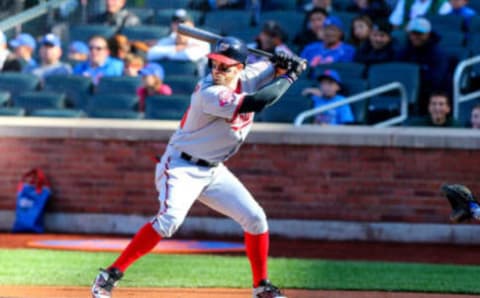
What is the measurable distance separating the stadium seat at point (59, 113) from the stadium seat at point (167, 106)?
2.64 ft

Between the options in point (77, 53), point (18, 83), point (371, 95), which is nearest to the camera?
point (371, 95)

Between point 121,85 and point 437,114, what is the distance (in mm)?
3742

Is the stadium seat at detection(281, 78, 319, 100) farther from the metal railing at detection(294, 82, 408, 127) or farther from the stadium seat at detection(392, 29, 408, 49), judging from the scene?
the stadium seat at detection(392, 29, 408, 49)

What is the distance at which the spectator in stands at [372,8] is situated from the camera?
535 inches

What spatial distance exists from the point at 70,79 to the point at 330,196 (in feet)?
12.0

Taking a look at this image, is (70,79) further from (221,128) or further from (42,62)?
(221,128)

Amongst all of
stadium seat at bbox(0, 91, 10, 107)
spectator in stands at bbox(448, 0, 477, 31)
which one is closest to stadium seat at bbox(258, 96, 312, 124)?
spectator in stands at bbox(448, 0, 477, 31)

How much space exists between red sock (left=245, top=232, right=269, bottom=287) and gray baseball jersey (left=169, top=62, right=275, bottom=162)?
0.55 meters

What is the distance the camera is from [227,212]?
7223 millimetres

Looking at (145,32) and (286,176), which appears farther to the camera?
(145,32)

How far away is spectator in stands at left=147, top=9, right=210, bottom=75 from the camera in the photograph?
13.4 metres

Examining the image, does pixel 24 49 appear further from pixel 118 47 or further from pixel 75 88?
pixel 75 88

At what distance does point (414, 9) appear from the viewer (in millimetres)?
13648

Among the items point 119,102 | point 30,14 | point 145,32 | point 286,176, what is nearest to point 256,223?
point 286,176
